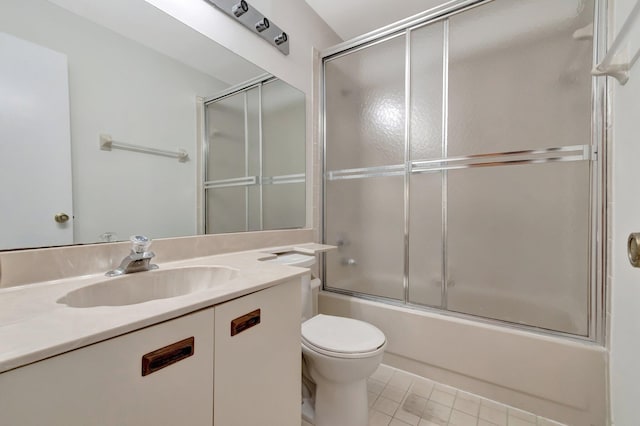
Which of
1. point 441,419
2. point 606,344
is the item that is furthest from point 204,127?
point 606,344

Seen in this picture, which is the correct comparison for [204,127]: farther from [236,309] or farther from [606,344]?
[606,344]

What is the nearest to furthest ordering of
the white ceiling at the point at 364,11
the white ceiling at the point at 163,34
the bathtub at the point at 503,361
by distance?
the white ceiling at the point at 163,34, the bathtub at the point at 503,361, the white ceiling at the point at 364,11

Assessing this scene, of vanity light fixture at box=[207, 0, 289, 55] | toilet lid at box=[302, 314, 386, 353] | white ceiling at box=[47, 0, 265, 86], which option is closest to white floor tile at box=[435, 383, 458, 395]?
toilet lid at box=[302, 314, 386, 353]

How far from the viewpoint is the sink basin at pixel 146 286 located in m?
0.73

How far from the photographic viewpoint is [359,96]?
1928 mm

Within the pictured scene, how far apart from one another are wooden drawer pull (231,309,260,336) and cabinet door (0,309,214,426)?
64 mm

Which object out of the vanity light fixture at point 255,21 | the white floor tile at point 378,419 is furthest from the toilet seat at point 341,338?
the vanity light fixture at point 255,21

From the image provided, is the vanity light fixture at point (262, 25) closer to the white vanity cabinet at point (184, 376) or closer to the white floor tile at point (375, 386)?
the white vanity cabinet at point (184, 376)

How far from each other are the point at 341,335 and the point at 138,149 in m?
1.15

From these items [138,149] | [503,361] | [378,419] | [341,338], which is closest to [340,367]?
[341,338]

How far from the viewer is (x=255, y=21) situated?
4.60 feet

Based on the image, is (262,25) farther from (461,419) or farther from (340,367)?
(461,419)

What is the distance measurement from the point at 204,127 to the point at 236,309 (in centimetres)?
90

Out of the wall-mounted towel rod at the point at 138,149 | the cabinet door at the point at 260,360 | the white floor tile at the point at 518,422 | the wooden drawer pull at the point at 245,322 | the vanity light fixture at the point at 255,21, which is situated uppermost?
the vanity light fixture at the point at 255,21
